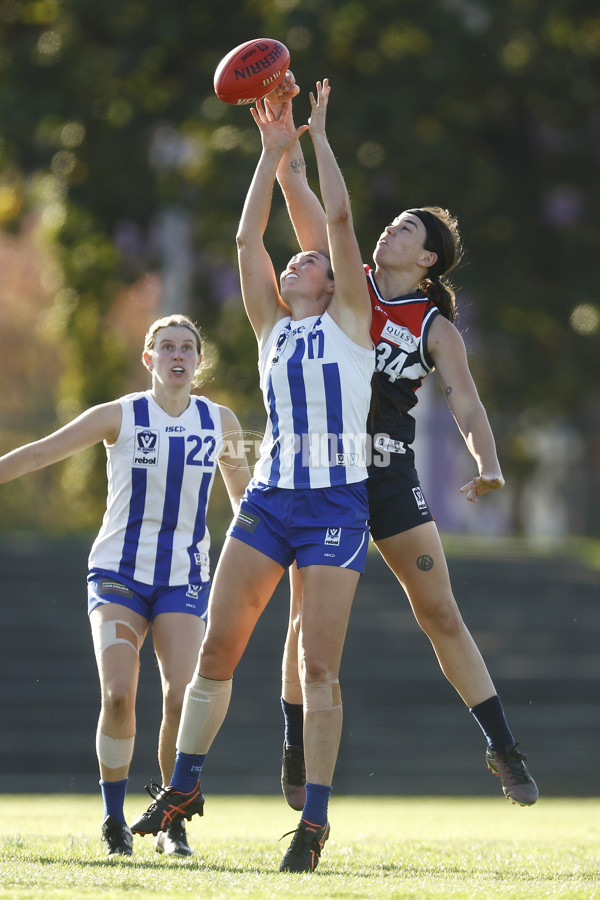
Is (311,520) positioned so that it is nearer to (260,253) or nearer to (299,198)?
(260,253)

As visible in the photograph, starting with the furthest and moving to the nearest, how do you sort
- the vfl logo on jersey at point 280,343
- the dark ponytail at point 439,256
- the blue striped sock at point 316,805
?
the dark ponytail at point 439,256, the vfl logo on jersey at point 280,343, the blue striped sock at point 316,805

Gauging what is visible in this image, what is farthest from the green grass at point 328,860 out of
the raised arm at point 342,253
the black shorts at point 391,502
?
the raised arm at point 342,253

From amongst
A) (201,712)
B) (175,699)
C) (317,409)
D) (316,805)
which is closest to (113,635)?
(175,699)

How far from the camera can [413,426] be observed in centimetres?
460

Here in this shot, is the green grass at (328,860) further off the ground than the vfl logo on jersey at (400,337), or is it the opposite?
the vfl logo on jersey at (400,337)

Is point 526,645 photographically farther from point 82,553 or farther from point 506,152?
point 506,152

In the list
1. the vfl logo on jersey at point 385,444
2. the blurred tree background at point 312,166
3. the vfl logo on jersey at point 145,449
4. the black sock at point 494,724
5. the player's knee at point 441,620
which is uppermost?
the blurred tree background at point 312,166

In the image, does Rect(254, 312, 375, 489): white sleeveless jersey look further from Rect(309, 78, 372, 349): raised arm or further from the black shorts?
the black shorts

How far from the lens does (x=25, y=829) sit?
17.9 ft

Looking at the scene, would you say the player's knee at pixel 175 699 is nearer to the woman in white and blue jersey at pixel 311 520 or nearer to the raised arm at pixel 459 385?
the woman in white and blue jersey at pixel 311 520

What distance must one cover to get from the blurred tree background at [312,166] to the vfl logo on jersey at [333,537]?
909 centimetres

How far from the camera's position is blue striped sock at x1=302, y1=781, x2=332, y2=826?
13.2ft

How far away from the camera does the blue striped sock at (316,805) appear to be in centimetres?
402

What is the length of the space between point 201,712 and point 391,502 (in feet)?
3.07
